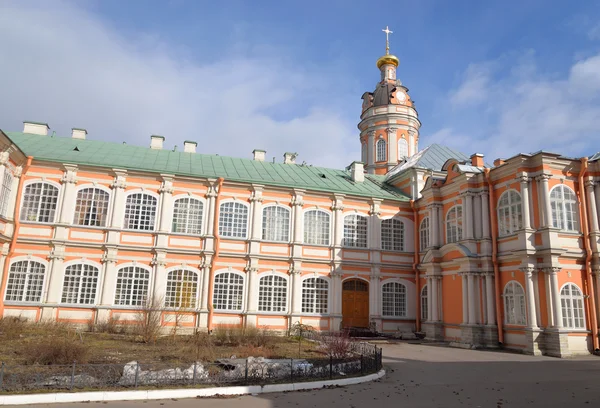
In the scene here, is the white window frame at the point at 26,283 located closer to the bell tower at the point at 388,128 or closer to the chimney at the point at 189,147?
the chimney at the point at 189,147

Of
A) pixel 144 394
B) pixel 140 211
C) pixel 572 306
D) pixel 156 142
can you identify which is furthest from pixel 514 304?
pixel 156 142

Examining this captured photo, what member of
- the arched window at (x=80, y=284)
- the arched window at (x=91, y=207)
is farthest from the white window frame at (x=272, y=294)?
the arched window at (x=91, y=207)

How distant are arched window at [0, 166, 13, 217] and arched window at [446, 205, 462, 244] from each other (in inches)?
835

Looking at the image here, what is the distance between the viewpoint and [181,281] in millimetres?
23516

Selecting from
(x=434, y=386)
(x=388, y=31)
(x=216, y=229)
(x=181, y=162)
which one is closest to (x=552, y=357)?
(x=434, y=386)

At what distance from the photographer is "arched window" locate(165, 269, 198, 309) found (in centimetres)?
2327

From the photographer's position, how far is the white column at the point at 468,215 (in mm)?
22359

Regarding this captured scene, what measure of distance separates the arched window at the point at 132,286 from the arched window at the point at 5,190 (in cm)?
575

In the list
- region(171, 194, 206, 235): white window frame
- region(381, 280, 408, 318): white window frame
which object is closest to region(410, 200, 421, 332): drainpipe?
region(381, 280, 408, 318): white window frame

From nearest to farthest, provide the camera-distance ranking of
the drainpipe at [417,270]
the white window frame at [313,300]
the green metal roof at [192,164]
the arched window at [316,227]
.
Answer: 1. the green metal roof at [192,164]
2. the white window frame at [313,300]
3. the arched window at [316,227]
4. the drainpipe at [417,270]

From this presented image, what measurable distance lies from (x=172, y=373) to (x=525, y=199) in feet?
53.2

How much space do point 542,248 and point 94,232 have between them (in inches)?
803

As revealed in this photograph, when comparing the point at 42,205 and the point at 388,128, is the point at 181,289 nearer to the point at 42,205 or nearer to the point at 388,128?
the point at 42,205

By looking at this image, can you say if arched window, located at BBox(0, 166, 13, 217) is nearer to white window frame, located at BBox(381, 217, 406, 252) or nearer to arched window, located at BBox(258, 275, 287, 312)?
arched window, located at BBox(258, 275, 287, 312)
